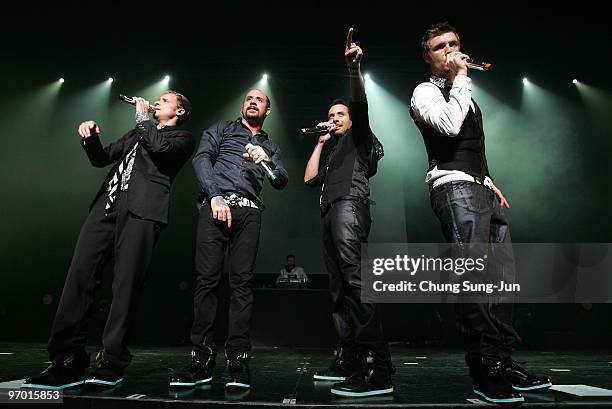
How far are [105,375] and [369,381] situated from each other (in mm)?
1161

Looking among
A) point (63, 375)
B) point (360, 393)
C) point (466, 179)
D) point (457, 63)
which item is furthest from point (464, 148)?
point (63, 375)

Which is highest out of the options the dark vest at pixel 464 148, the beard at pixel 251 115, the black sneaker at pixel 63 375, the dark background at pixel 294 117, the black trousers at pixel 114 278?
the dark background at pixel 294 117

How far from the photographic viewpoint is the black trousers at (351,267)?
1.96m

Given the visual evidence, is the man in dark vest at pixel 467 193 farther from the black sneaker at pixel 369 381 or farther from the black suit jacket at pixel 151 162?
the black suit jacket at pixel 151 162

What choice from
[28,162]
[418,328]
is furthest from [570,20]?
[28,162]

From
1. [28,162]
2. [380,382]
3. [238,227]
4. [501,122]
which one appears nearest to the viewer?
[380,382]

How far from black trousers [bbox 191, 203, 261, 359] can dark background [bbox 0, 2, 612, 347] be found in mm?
4483

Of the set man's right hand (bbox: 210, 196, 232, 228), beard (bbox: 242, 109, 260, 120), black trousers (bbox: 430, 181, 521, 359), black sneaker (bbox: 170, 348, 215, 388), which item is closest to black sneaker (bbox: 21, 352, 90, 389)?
black sneaker (bbox: 170, 348, 215, 388)

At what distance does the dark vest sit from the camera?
1.73 metres

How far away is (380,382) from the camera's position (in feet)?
6.13

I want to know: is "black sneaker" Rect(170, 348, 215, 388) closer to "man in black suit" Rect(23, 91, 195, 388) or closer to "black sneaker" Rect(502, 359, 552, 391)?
"man in black suit" Rect(23, 91, 195, 388)

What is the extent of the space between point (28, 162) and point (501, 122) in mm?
8849

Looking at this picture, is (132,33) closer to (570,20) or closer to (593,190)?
(570,20)

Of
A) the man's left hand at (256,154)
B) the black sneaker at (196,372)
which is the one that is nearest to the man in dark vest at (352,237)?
the man's left hand at (256,154)
